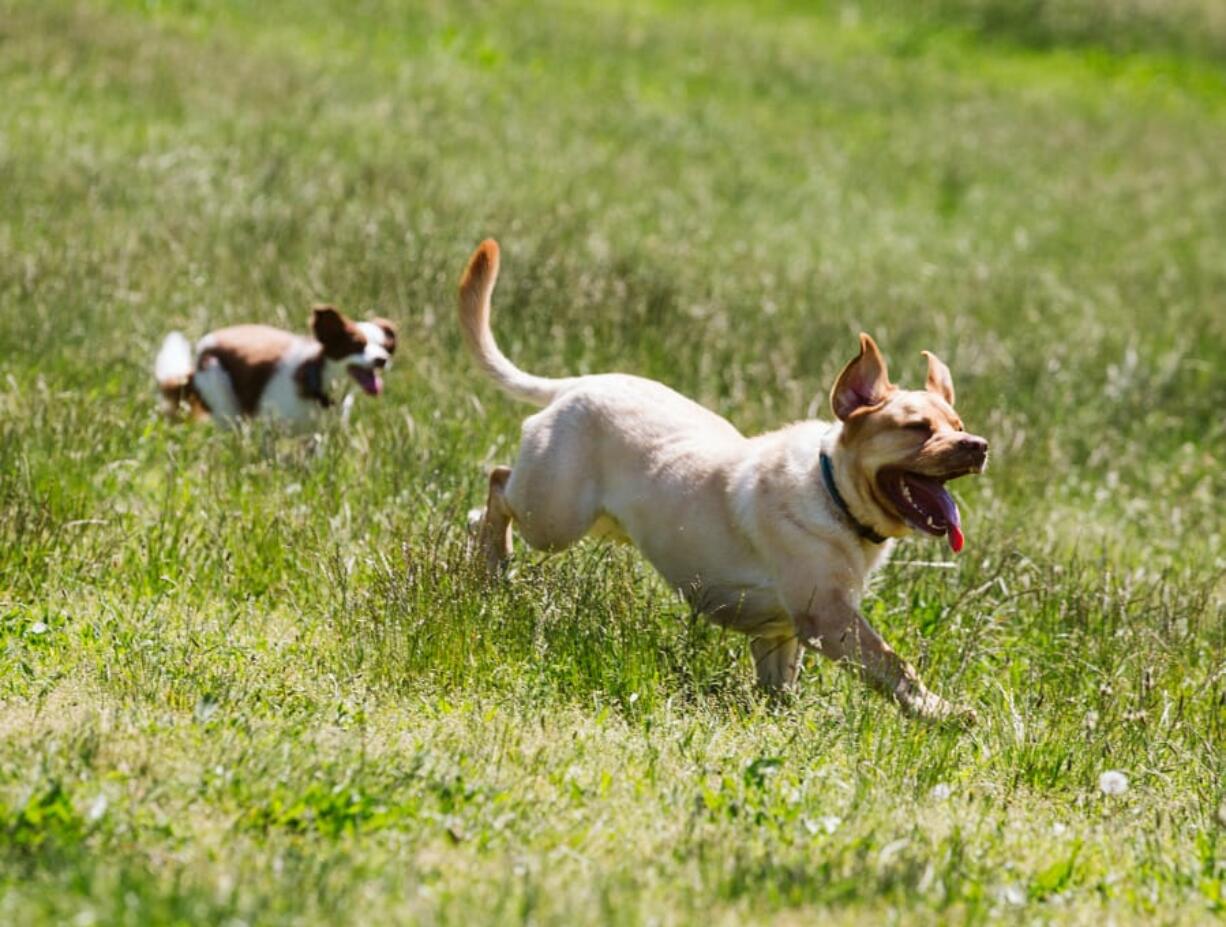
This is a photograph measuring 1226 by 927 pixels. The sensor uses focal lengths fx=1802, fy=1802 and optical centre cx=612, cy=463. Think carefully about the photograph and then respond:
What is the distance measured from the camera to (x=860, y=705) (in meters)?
5.70

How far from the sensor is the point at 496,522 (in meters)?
7.04

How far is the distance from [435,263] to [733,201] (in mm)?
5891

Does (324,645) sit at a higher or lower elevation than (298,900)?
lower

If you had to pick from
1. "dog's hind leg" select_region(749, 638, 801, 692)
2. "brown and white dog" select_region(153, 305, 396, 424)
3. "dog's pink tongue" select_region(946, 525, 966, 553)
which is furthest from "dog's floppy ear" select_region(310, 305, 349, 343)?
"dog's pink tongue" select_region(946, 525, 966, 553)

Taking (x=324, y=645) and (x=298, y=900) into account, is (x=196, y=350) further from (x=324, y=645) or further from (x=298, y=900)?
(x=298, y=900)

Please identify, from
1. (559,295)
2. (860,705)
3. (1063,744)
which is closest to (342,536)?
(860,705)

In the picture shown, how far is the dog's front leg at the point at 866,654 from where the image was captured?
5742 millimetres

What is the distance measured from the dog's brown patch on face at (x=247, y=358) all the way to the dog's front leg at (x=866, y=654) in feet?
13.3

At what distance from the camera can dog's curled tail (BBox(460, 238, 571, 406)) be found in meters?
7.01

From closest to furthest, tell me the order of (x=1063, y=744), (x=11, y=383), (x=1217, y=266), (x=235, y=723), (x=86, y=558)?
(x=235, y=723) < (x=1063, y=744) < (x=86, y=558) < (x=11, y=383) < (x=1217, y=266)

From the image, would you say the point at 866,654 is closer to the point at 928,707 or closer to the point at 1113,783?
the point at 928,707

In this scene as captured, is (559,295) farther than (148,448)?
Yes

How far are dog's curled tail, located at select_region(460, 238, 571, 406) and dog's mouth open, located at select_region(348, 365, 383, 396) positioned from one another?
1.81m

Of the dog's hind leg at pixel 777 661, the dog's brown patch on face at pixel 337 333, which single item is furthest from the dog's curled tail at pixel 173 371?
the dog's hind leg at pixel 777 661
